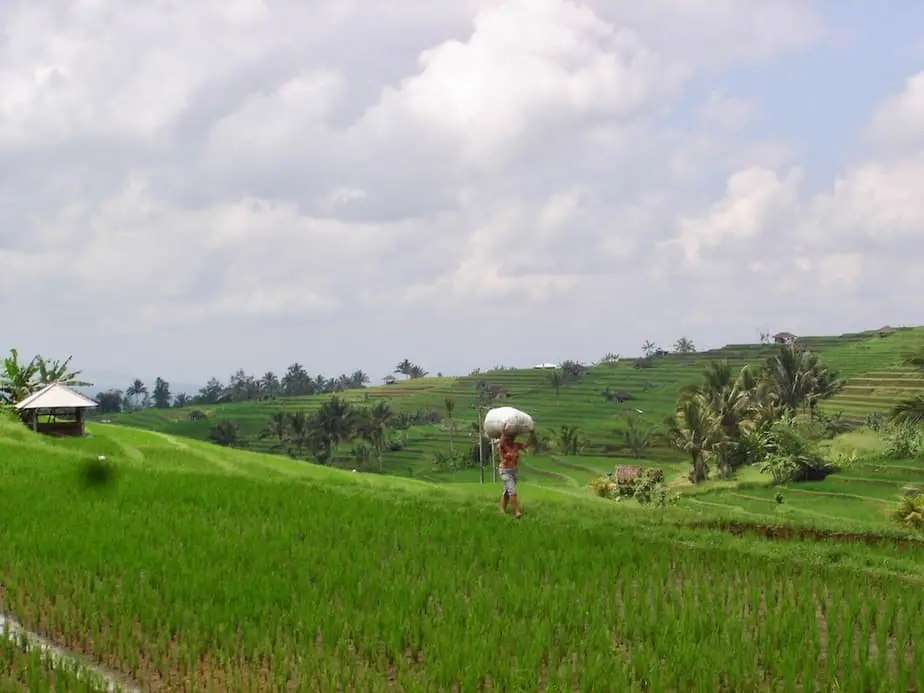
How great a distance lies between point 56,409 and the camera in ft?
106

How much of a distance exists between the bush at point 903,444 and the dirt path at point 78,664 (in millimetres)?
41049

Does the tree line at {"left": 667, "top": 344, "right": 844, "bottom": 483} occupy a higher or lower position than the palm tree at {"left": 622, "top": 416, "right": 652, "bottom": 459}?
higher

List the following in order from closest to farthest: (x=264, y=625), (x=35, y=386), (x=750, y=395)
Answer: (x=264, y=625)
(x=35, y=386)
(x=750, y=395)

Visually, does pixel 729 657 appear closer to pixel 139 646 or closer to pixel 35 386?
pixel 139 646

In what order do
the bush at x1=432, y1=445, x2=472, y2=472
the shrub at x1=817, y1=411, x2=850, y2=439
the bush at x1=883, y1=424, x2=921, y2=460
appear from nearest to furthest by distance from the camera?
the bush at x1=883, y1=424, x2=921, y2=460 < the shrub at x1=817, y1=411, x2=850, y2=439 < the bush at x1=432, y1=445, x2=472, y2=472

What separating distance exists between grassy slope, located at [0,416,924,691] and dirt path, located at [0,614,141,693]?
0.15m

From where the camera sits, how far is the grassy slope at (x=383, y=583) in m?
6.96

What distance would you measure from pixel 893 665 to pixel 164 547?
8.10 meters

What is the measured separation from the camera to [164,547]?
419 inches

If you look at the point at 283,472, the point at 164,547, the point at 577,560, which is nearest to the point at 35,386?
the point at 283,472

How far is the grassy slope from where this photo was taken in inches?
274

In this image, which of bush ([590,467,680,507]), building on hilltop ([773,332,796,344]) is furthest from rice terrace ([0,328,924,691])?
building on hilltop ([773,332,796,344])

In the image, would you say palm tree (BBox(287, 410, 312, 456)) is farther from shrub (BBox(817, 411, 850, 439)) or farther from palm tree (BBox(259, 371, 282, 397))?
palm tree (BBox(259, 371, 282, 397))

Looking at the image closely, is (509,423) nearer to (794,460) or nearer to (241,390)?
(794,460)
